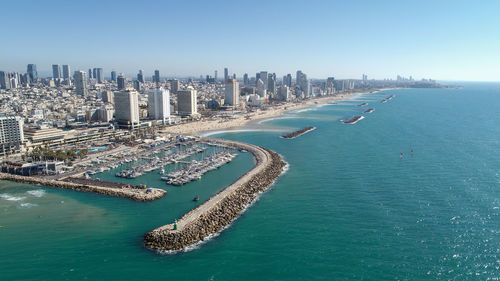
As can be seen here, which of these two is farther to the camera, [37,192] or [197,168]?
[197,168]

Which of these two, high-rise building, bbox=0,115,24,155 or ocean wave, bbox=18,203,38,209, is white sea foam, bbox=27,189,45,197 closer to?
ocean wave, bbox=18,203,38,209

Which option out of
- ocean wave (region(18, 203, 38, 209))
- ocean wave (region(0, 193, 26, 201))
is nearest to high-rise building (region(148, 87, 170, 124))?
ocean wave (region(0, 193, 26, 201))

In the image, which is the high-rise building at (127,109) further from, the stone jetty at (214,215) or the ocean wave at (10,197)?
the stone jetty at (214,215)

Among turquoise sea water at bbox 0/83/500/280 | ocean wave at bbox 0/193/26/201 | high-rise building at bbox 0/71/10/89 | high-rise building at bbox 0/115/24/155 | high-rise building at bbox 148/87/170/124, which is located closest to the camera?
turquoise sea water at bbox 0/83/500/280

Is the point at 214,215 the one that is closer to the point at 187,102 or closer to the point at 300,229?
the point at 300,229

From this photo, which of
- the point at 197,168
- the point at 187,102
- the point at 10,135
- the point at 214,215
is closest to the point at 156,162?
the point at 197,168

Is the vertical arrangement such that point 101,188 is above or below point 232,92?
below
